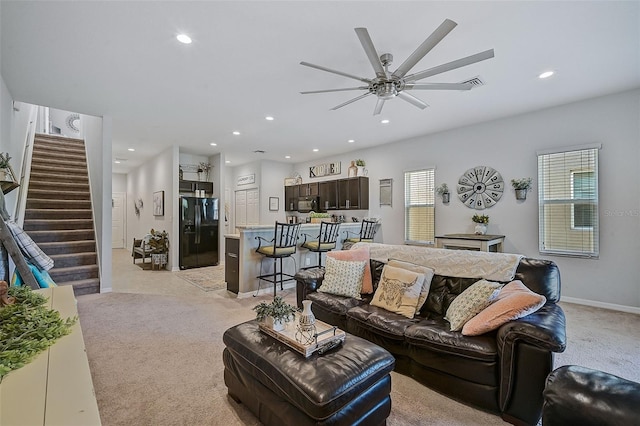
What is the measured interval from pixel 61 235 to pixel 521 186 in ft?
25.1

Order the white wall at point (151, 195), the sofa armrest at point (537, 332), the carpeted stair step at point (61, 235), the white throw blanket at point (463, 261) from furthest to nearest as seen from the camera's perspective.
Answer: the white wall at point (151, 195)
the carpeted stair step at point (61, 235)
the white throw blanket at point (463, 261)
the sofa armrest at point (537, 332)

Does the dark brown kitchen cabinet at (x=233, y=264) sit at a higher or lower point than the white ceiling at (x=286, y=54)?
lower

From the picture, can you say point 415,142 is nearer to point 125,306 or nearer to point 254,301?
point 254,301

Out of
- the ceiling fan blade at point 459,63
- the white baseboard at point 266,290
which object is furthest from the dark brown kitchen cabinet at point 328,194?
the ceiling fan blade at point 459,63

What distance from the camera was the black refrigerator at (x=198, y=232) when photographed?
6551 mm

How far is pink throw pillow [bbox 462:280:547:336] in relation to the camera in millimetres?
1882

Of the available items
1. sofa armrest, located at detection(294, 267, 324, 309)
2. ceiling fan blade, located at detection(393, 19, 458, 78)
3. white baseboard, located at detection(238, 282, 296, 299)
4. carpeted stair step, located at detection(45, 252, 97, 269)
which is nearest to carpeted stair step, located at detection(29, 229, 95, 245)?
carpeted stair step, located at detection(45, 252, 97, 269)

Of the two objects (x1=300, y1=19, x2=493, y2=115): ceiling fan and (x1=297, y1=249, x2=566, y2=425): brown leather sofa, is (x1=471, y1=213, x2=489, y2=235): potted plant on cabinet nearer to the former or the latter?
(x1=297, y1=249, x2=566, y2=425): brown leather sofa

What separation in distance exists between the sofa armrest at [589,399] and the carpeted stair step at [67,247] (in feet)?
20.7

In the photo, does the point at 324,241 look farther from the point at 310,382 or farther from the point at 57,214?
the point at 57,214

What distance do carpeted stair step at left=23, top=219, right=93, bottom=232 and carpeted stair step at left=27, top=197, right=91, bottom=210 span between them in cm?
45

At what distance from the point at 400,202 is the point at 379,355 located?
4685 millimetres

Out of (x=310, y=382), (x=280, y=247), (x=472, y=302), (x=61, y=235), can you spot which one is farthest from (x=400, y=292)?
(x=61, y=235)

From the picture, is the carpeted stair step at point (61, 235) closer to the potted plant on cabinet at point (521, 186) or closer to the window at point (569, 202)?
the potted plant on cabinet at point (521, 186)
